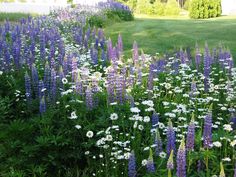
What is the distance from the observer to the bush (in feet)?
73.7

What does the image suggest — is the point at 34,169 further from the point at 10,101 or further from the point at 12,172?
the point at 10,101

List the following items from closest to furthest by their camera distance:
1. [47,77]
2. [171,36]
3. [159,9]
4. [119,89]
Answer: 1. [119,89]
2. [47,77]
3. [171,36]
4. [159,9]

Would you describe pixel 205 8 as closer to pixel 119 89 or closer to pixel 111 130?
pixel 119 89

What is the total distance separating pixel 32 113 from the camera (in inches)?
232

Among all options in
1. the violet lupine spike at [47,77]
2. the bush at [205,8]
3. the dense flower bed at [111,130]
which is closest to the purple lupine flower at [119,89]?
the dense flower bed at [111,130]

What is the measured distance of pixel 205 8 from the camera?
74.0 ft

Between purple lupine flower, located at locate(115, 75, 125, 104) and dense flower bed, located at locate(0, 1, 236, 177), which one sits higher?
purple lupine flower, located at locate(115, 75, 125, 104)

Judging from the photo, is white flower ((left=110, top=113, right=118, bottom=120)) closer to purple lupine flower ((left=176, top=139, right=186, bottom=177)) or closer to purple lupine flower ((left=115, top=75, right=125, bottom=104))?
purple lupine flower ((left=115, top=75, right=125, bottom=104))

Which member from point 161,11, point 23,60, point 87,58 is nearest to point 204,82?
point 87,58

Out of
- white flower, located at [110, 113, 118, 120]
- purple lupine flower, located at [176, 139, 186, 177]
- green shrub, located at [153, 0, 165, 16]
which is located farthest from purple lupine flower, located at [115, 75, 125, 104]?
green shrub, located at [153, 0, 165, 16]

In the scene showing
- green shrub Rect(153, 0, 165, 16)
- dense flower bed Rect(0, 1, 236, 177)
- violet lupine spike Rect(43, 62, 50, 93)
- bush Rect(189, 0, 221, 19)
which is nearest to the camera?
dense flower bed Rect(0, 1, 236, 177)

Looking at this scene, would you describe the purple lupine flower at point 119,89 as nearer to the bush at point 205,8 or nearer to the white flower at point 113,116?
the white flower at point 113,116

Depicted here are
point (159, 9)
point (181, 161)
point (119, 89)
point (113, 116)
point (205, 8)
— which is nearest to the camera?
point (181, 161)

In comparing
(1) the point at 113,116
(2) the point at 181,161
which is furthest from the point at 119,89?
(2) the point at 181,161
